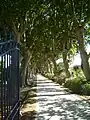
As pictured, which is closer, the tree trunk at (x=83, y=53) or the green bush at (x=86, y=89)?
the green bush at (x=86, y=89)

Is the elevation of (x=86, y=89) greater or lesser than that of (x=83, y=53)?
lesser

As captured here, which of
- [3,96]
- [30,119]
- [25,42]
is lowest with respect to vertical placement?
[30,119]

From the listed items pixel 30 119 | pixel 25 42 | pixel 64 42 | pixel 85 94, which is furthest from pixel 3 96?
pixel 64 42

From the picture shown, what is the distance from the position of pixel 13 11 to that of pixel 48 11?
411 cm

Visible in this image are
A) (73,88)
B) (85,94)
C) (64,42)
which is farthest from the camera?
(64,42)

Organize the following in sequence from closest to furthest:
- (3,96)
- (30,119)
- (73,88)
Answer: (3,96)
(30,119)
(73,88)

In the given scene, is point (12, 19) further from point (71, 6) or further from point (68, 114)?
point (68, 114)

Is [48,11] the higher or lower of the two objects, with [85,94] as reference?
higher

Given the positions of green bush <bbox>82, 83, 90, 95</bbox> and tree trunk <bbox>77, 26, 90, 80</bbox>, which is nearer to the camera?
green bush <bbox>82, 83, 90, 95</bbox>

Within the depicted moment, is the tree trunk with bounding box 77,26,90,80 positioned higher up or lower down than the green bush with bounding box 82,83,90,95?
higher up

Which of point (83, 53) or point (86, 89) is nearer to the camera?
point (86, 89)

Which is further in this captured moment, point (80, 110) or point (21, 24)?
point (21, 24)

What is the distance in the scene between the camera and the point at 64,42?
38.2 metres

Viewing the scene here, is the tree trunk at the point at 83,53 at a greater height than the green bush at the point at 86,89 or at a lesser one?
greater
